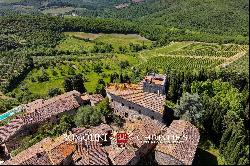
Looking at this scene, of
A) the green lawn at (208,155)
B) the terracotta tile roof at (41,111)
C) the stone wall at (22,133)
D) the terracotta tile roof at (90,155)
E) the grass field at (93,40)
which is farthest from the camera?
the grass field at (93,40)

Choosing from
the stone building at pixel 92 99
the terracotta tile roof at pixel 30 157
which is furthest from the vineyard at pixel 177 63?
the terracotta tile roof at pixel 30 157

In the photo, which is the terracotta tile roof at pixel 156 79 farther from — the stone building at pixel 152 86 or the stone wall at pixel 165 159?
the stone wall at pixel 165 159

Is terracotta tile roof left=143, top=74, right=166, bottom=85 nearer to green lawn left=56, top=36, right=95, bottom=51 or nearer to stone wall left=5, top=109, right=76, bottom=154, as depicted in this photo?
stone wall left=5, top=109, right=76, bottom=154

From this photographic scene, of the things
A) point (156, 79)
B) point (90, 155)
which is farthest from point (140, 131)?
point (156, 79)

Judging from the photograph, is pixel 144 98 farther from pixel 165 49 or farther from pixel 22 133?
pixel 165 49

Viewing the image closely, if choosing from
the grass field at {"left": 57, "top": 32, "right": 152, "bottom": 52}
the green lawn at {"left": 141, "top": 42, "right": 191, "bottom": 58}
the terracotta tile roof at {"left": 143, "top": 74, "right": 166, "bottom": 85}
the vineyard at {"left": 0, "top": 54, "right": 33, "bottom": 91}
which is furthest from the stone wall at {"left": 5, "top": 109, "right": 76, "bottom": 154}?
the grass field at {"left": 57, "top": 32, "right": 152, "bottom": 52}
